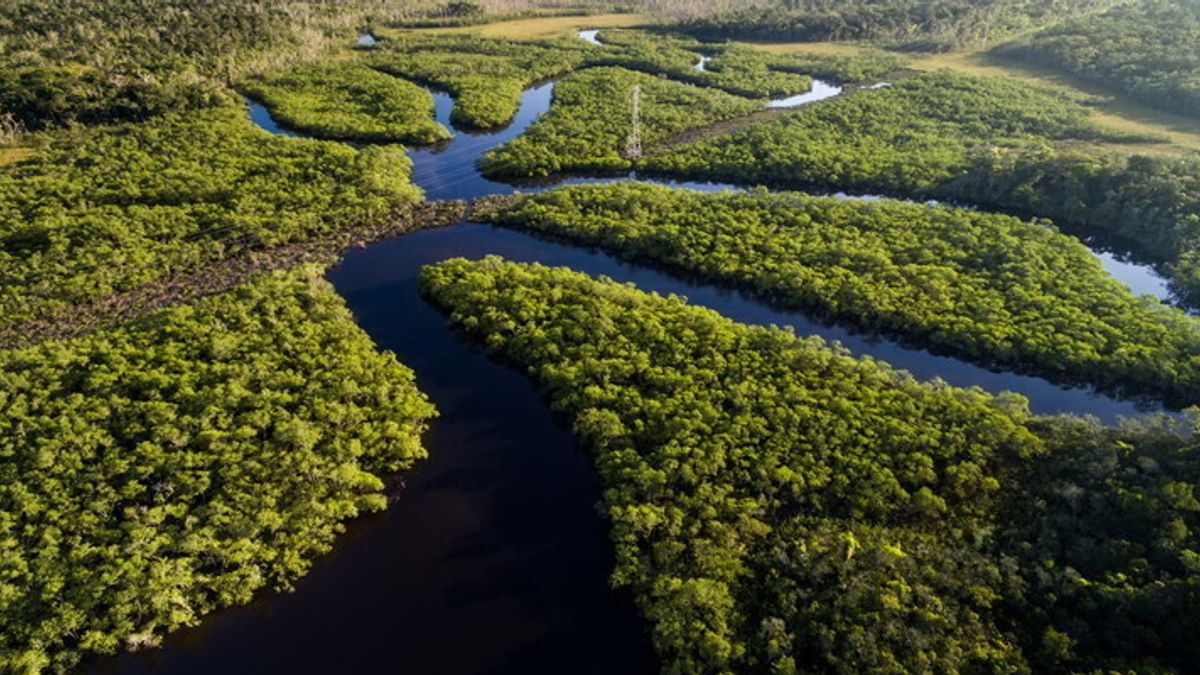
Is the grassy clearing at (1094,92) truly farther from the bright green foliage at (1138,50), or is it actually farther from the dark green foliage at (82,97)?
the dark green foliage at (82,97)

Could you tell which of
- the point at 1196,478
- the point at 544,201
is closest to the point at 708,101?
the point at 544,201

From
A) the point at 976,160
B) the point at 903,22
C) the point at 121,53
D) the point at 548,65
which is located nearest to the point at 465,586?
the point at 976,160

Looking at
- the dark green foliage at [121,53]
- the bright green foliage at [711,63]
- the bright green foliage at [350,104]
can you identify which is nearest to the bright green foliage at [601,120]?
the bright green foliage at [711,63]

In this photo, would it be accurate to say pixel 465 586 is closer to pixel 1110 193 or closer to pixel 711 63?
pixel 1110 193

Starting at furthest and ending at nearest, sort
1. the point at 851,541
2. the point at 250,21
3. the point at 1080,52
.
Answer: the point at 250,21, the point at 1080,52, the point at 851,541

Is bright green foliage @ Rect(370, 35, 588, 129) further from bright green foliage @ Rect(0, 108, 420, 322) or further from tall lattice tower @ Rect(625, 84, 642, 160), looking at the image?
bright green foliage @ Rect(0, 108, 420, 322)

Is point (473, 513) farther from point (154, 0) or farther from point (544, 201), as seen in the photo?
point (154, 0)
